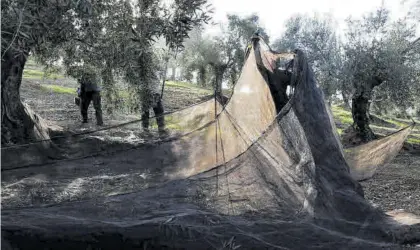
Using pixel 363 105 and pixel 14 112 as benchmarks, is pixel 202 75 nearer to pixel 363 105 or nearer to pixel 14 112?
pixel 363 105

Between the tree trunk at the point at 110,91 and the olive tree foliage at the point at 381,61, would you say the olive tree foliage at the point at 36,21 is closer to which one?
the tree trunk at the point at 110,91

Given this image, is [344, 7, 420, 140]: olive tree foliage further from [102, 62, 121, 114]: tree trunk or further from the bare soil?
[102, 62, 121, 114]: tree trunk

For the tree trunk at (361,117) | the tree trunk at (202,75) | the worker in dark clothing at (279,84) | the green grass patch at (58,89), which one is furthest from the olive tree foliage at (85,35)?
the tree trunk at (202,75)

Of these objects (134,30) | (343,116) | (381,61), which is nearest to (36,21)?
(134,30)

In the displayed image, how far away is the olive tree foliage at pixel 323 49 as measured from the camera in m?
17.0

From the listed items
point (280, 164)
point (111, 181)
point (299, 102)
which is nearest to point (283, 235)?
point (280, 164)

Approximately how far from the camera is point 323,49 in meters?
17.8

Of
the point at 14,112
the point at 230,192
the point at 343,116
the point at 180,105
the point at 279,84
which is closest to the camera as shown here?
the point at 230,192

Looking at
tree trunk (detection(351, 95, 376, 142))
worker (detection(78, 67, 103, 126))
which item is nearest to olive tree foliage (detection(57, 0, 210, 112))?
worker (detection(78, 67, 103, 126))

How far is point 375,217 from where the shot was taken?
5.73 meters

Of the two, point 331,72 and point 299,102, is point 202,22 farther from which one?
point 331,72

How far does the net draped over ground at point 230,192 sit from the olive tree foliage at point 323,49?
372 inches

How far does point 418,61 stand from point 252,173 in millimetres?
13506

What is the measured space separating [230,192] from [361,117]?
1341 cm
